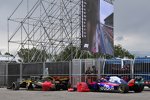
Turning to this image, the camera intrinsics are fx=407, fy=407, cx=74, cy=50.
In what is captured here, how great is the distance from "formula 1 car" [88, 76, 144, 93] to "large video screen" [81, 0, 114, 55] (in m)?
8.66

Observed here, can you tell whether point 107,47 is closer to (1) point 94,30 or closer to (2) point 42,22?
(1) point 94,30

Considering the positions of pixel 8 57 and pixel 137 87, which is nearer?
pixel 137 87

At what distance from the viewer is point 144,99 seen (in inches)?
813

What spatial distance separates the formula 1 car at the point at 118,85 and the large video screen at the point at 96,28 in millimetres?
8655

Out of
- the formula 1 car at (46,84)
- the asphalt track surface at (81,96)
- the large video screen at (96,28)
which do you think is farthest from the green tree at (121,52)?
the asphalt track surface at (81,96)

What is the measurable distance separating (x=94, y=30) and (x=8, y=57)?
14.7 m

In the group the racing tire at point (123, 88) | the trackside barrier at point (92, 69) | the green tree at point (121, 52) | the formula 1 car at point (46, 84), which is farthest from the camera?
the green tree at point (121, 52)

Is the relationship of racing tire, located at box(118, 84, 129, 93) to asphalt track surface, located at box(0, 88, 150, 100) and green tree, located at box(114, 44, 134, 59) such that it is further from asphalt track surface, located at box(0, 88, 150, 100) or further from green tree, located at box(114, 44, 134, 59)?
green tree, located at box(114, 44, 134, 59)

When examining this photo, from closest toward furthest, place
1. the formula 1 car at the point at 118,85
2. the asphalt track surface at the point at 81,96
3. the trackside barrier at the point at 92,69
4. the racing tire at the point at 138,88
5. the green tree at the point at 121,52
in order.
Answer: the asphalt track surface at the point at 81,96 < the formula 1 car at the point at 118,85 < the racing tire at the point at 138,88 < the trackside barrier at the point at 92,69 < the green tree at the point at 121,52

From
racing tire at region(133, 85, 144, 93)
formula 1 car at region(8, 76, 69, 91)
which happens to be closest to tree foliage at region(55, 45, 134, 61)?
formula 1 car at region(8, 76, 69, 91)

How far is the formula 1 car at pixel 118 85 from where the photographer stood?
27.0m

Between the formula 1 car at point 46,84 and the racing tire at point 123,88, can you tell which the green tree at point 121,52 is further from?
the racing tire at point 123,88

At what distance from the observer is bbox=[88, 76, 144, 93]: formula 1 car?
2697 cm

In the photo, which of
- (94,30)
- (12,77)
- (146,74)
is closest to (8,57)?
(12,77)
